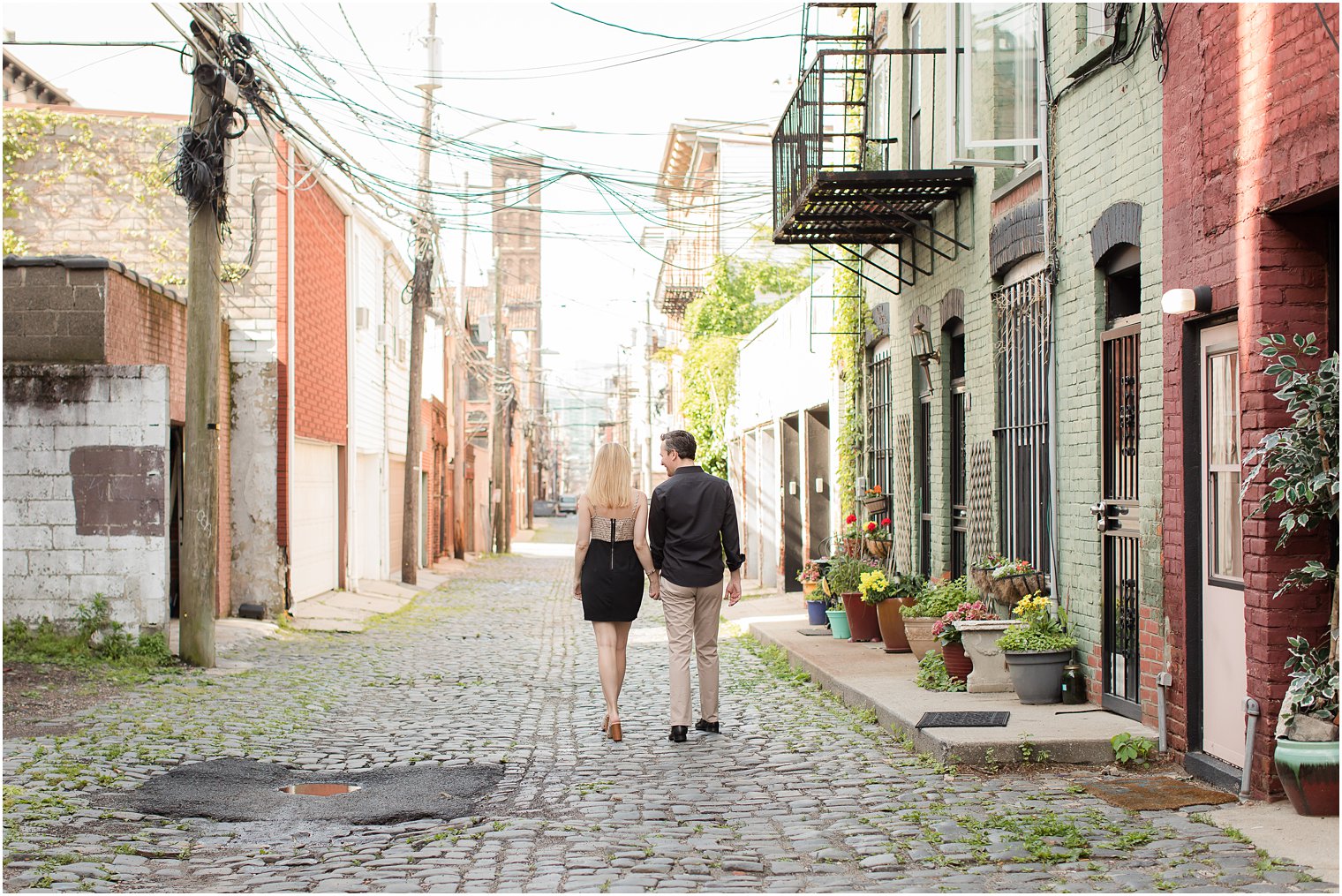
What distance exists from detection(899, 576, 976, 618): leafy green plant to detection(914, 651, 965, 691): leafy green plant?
2.75 ft

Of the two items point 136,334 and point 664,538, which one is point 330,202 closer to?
point 136,334

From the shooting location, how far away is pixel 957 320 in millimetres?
12148

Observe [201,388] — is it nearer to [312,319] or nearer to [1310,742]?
[312,319]

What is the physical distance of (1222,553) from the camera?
6.89m

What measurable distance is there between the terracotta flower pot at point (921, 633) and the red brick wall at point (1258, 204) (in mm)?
3983

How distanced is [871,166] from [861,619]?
5.02 m

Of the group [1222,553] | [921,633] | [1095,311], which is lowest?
[921,633]

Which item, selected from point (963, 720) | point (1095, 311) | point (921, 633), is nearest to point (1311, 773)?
point (963, 720)

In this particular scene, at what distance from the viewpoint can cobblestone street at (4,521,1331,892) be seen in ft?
17.3

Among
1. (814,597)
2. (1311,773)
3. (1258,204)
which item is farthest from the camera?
(814,597)

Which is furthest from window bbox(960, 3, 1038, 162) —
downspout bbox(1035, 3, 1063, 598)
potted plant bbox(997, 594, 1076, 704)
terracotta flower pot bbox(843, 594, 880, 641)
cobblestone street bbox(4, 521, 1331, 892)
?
terracotta flower pot bbox(843, 594, 880, 641)

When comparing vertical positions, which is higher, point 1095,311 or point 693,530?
point 1095,311

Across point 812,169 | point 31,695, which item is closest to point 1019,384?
point 812,169

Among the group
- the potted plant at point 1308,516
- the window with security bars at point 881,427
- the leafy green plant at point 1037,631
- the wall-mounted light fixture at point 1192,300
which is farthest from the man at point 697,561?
the window with security bars at point 881,427
